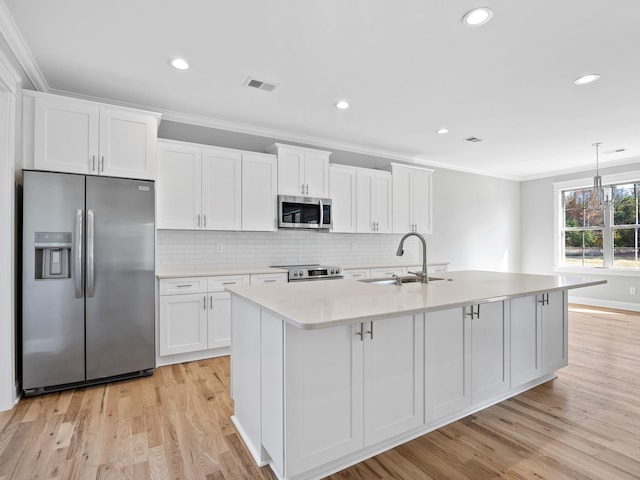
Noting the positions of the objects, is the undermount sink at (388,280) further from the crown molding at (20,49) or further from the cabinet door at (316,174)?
the crown molding at (20,49)

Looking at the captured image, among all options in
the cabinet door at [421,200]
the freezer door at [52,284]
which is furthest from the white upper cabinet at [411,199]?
the freezer door at [52,284]

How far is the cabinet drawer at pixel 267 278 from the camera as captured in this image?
3730 millimetres

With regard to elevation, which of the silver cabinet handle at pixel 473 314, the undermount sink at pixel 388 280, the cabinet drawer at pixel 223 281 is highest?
the undermount sink at pixel 388 280

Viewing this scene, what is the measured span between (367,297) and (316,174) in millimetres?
2732

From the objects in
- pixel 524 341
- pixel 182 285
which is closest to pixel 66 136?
pixel 182 285

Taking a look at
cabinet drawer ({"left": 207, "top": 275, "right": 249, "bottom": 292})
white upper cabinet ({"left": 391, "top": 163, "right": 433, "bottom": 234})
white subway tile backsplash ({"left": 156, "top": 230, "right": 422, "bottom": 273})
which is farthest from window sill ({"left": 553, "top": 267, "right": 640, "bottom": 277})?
cabinet drawer ({"left": 207, "top": 275, "right": 249, "bottom": 292})

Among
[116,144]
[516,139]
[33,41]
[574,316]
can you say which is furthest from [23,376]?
[574,316]

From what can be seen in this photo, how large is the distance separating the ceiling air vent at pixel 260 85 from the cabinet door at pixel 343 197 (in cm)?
158

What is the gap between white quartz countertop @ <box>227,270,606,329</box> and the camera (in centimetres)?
147

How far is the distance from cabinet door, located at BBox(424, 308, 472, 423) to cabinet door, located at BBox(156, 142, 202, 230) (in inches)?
104

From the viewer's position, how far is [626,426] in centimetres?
220

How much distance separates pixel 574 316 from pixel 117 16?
6687 mm

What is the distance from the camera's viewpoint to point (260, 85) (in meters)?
3.12

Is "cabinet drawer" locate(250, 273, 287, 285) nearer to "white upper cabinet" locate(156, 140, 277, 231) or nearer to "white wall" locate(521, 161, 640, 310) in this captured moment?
"white upper cabinet" locate(156, 140, 277, 231)
